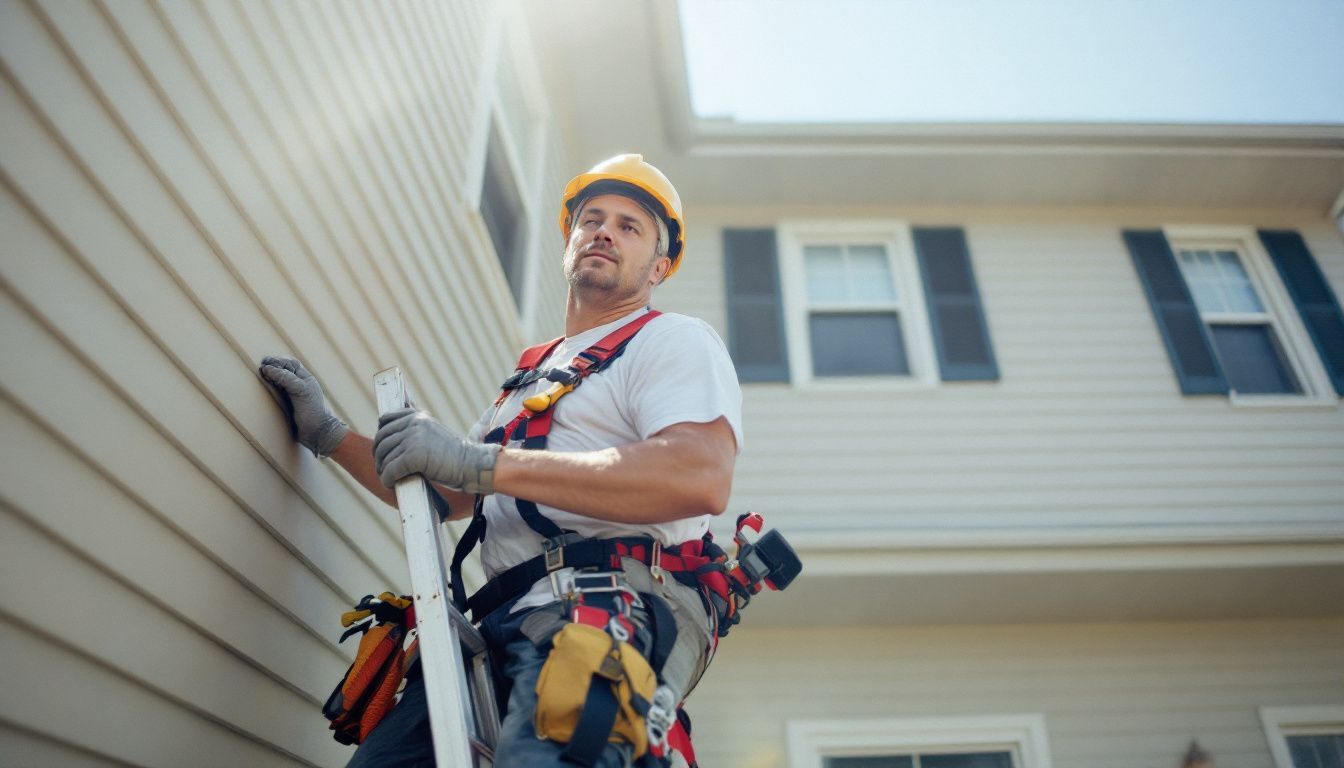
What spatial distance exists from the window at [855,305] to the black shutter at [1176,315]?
1.40 metres

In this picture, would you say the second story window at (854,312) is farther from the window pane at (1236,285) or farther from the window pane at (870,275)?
the window pane at (1236,285)

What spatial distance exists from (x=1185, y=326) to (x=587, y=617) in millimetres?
6736

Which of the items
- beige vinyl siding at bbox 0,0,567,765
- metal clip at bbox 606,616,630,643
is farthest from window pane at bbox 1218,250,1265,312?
metal clip at bbox 606,616,630,643

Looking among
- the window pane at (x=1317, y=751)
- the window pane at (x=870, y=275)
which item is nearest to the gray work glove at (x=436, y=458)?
the window pane at (x=870, y=275)

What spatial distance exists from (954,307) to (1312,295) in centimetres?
293

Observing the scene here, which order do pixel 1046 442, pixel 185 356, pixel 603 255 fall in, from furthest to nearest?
1. pixel 1046 442
2. pixel 603 255
3. pixel 185 356

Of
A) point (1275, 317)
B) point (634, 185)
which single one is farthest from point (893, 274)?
point (634, 185)

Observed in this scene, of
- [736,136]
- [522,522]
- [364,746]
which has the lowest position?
[364,746]

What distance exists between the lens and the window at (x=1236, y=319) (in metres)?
6.91

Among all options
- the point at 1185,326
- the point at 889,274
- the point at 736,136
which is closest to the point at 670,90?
the point at 736,136

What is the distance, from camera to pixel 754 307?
7.03 meters

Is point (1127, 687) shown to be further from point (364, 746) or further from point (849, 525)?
point (364, 746)

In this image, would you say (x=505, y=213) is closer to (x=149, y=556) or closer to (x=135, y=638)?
(x=149, y=556)

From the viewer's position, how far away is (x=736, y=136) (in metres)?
7.15
